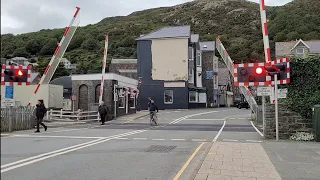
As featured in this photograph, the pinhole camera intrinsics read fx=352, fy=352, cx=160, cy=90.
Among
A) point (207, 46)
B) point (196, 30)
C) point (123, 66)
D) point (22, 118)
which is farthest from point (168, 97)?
point (196, 30)

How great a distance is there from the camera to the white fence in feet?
86.8

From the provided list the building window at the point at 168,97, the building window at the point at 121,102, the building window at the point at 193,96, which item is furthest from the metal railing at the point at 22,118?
the building window at the point at 193,96

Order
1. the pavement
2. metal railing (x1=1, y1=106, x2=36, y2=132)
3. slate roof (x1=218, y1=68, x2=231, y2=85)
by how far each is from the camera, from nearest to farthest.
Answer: the pavement
metal railing (x1=1, y1=106, x2=36, y2=132)
slate roof (x1=218, y1=68, x2=231, y2=85)

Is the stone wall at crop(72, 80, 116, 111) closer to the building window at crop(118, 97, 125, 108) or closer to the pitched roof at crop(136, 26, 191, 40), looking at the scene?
the building window at crop(118, 97, 125, 108)

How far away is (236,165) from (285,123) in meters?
7.00

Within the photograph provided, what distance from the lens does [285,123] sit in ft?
48.0

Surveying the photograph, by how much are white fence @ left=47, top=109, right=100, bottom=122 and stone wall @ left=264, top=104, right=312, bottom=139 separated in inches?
610

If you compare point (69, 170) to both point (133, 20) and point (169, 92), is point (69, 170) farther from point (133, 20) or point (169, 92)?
point (133, 20)

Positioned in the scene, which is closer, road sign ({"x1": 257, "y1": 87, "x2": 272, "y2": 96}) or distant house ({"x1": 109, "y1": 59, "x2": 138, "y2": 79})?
road sign ({"x1": 257, "y1": 87, "x2": 272, "y2": 96})

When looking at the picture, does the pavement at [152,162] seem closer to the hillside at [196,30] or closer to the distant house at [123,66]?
the hillside at [196,30]

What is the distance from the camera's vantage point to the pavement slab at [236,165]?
7250mm

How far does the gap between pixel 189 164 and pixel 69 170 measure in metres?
2.94

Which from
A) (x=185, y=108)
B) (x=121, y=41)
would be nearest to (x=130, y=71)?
(x=185, y=108)

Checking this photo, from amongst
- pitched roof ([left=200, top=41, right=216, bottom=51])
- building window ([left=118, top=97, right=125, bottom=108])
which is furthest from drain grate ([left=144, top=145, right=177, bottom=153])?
pitched roof ([left=200, top=41, right=216, bottom=51])
